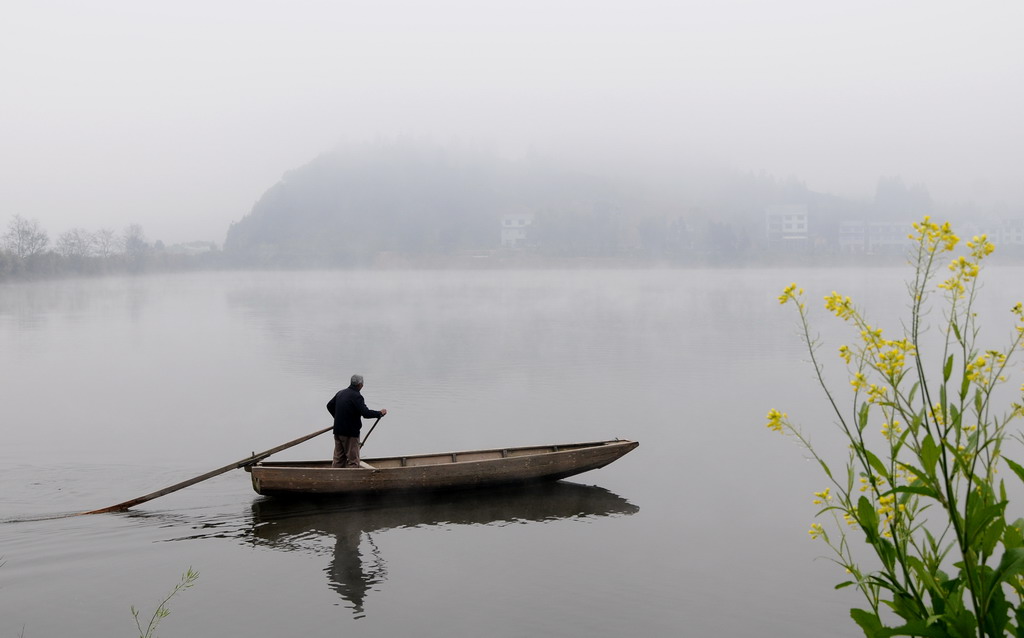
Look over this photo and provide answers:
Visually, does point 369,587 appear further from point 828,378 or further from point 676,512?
point 828,378

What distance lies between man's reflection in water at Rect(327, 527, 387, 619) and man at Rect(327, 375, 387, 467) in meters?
2.10

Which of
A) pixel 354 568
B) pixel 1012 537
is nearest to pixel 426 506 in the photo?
pixel 354 568

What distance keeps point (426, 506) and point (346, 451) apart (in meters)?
2.21

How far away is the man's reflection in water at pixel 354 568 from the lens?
1390 cm

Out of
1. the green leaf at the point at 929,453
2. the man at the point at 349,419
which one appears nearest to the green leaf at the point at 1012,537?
the green leaf at the point at 929,453

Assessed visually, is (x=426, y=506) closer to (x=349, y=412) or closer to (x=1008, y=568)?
(x=349, y=412)

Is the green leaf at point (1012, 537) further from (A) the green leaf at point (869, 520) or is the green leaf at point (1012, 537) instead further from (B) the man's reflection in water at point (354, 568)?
(B) the man's reflection in water at point (354, 568)

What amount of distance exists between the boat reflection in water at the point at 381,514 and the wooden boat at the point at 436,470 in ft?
1.08

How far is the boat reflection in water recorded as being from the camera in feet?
51.1

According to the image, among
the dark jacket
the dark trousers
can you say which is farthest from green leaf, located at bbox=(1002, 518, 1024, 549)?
the dark trousers

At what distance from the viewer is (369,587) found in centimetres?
1423

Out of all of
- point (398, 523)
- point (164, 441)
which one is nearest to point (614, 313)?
point (164, 441)

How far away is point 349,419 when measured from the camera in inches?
719

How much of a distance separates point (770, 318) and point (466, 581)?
65031mm
